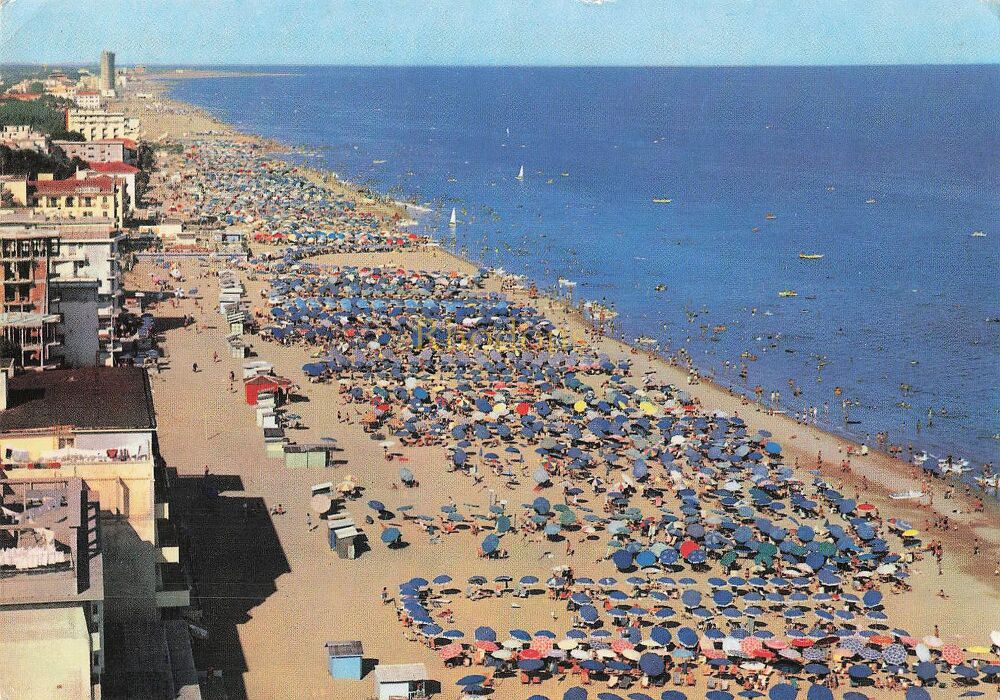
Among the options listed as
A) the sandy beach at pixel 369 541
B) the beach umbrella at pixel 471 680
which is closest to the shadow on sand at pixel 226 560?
the sandy beach at pixel 369 541

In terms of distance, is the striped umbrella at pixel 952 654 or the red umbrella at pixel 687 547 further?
the red umbrella at pixel 687 547

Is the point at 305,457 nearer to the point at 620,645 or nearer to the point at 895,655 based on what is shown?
the point at 620,645

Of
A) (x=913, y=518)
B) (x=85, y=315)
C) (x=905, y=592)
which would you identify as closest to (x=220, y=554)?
(x=85, y=315)

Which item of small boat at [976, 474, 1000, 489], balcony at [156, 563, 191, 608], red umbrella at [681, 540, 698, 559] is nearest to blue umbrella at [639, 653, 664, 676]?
red umbrella at [681, 540, 698, 559]

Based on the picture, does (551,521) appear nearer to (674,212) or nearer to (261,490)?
(261,490)

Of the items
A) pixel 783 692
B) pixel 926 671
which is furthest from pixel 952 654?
pixel 783 692

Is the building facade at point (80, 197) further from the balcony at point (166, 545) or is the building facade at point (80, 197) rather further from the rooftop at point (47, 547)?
the rooftop at point (47, 547)
